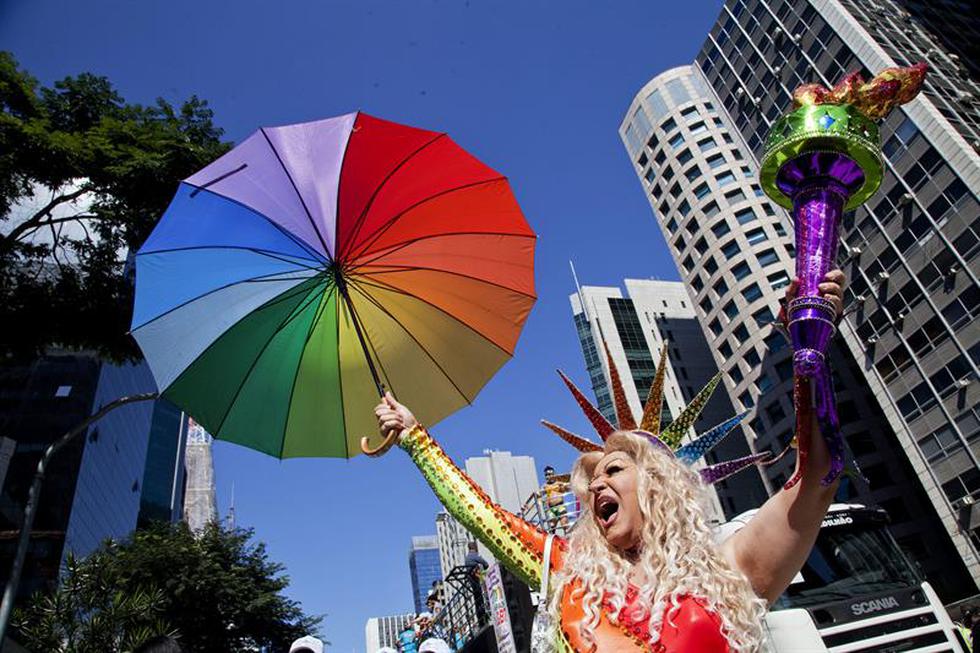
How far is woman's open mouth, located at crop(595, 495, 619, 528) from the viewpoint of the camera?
2207 mm

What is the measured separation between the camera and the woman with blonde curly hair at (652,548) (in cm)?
184

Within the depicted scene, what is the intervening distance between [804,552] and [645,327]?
81.2 meters

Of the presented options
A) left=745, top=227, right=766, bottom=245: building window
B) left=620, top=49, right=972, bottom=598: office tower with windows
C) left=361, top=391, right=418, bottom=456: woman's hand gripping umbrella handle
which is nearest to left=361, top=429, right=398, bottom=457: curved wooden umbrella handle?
left=361, top=391, right=418, bottom=456: woman's hand gripping umbrella handle

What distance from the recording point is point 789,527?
1889 millimetres

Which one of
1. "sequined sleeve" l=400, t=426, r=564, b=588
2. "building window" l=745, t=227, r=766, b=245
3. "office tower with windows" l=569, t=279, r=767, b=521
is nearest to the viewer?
"sequined sleeve" l=400, t=426, r=564, b=588

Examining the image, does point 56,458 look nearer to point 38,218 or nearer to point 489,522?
point 38,218

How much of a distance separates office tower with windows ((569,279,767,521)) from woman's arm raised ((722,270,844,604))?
213 ft

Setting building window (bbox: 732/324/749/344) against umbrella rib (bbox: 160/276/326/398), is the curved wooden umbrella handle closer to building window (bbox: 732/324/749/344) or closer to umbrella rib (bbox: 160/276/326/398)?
umbrella rib (bbox: 160/276/326/398)

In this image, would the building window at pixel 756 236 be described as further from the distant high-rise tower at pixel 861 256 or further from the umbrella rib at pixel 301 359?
the umbrella rib at pixel 301 359

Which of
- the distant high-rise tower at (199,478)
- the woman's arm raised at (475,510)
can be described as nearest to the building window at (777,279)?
the woman's arm raised at (475,510)

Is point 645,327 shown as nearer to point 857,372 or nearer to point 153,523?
point 857,372

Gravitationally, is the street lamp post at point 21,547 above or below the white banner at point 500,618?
above

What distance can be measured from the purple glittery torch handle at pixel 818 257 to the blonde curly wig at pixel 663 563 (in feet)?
1.44

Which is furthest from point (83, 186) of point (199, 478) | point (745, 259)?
point (199, 478)
